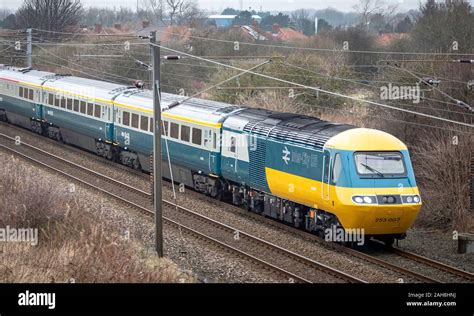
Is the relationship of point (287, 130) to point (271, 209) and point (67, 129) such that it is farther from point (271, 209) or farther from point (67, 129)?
point (67, 129)

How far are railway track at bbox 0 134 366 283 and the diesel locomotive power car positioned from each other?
1.52 metres

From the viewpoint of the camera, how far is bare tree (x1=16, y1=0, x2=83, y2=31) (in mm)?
77000

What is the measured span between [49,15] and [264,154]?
59.5 m

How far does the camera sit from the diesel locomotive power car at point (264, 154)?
19156 mm

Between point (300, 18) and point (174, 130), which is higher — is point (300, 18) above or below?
above

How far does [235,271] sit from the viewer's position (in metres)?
18.2

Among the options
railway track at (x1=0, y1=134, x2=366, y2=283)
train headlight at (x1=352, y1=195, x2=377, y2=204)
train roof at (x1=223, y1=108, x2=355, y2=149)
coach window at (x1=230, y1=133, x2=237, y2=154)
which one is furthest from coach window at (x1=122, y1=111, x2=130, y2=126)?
train headlight at (x1=352, y1=195, x2=377, y2=204)

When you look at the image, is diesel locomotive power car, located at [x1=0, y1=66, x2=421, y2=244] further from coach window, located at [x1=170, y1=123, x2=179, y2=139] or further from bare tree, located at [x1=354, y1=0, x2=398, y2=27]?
bare tree, located at [x1=354, y1=0, x2=398, y2=27]

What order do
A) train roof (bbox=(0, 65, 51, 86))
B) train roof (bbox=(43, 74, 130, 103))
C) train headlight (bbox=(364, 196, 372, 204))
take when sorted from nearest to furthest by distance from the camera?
train headlight (bbox=(364, 196, 372, 204)) → train roof (bbox=(43, 74, 130, 103)) → train roof (bbox=(0, 65, 51, 86))

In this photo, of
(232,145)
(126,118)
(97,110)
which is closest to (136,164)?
(126,118)

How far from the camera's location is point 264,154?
74.8ft

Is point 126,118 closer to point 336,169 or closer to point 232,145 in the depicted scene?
point 232,145
